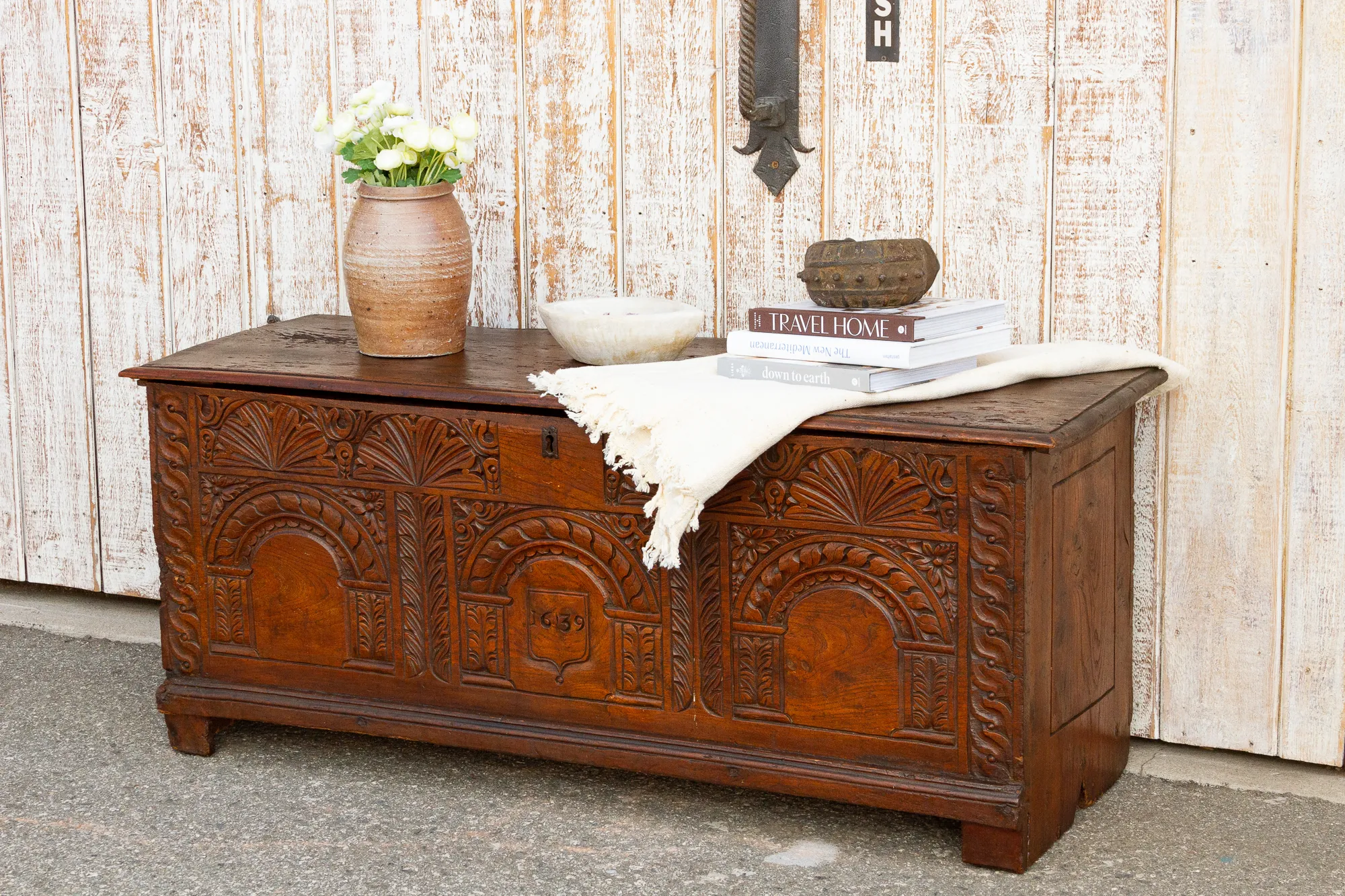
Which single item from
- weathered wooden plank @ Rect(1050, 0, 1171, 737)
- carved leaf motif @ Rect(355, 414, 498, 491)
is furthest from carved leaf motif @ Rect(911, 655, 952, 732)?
carved leaf motif @ Rect(355, 414, 498, 491)

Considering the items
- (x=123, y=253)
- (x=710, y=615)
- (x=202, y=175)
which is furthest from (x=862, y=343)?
(x=123, y=253)

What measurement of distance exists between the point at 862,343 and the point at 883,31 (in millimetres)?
629

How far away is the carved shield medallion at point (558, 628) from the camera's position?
2.31 meters

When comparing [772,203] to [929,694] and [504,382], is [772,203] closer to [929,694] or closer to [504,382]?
[504,382]

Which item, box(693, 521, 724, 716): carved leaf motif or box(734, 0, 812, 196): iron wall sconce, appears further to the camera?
box(734, 0, 812, 196): iron wall sconce

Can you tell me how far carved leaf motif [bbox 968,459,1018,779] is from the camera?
79.4 inches

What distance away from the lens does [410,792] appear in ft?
7.96

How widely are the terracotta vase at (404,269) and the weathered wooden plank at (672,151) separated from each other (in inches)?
13.2

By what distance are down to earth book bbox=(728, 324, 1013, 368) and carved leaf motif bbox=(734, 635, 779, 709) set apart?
39cm

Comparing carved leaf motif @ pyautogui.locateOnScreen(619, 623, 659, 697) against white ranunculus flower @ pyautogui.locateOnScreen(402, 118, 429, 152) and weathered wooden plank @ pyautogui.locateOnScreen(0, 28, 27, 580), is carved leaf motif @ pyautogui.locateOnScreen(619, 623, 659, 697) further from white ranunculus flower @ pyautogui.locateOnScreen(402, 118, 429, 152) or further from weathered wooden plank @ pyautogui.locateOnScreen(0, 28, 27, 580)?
weathered wooden plank @ pyautogui.locateOnScreen(0, 28, 27, 580)

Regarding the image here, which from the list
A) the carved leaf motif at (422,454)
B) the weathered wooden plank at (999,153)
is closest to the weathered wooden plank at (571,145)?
the carved leaf motif at (422,454)

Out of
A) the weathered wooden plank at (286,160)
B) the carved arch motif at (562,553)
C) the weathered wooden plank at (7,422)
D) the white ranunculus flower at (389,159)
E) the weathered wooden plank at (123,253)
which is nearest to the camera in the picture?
the carved arch motif at (562,553)

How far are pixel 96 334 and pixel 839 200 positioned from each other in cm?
151

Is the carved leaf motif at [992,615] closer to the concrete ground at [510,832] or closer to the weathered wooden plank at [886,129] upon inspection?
the concrete ground at [510,832]
